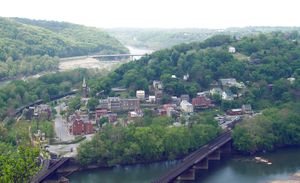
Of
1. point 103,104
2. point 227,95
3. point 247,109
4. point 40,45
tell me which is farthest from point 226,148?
point 40,45

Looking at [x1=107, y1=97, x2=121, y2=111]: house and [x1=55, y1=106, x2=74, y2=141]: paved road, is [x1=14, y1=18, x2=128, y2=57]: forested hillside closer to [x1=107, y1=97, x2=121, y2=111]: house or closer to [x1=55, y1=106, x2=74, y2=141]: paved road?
[x1=107, y1=97, x2=121, y2=111]: house

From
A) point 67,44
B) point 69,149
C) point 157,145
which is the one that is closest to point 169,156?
point 157,145

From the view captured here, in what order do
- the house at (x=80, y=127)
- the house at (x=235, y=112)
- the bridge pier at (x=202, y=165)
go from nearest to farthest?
the bridge pier at (x=202, y=165) < the house at (x=80, y=127) < the house at (x=235, y=112)

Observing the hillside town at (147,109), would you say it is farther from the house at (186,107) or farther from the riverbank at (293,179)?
the riverbank at (293,179)

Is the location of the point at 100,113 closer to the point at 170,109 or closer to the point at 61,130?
the point at 61,130

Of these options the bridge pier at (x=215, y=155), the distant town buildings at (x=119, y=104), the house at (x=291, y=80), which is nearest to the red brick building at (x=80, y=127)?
the distant town buildings at (x=119, y=104)

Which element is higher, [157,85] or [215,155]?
[157,85]
